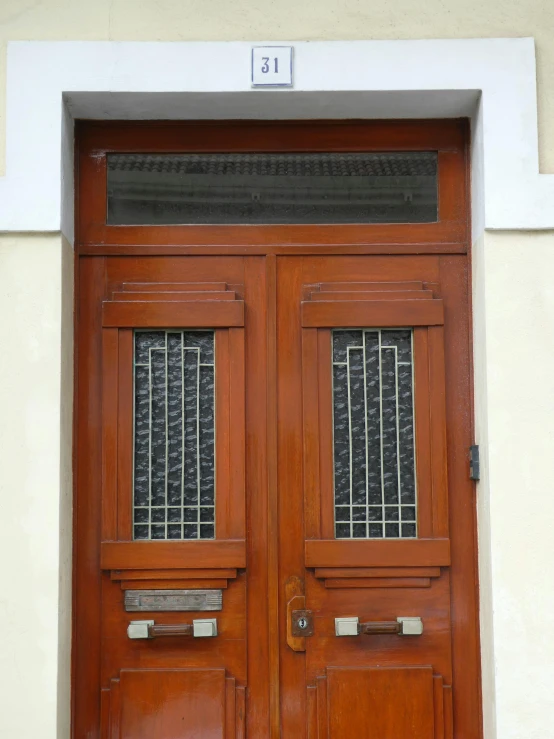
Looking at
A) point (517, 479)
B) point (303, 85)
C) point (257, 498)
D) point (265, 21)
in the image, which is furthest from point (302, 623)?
point (265, 21)

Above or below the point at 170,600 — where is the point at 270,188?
above

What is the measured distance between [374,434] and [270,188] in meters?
1.18

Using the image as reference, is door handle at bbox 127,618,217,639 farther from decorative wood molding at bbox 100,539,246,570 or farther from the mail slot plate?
decorative wood molding at bbox 100,539,246,570

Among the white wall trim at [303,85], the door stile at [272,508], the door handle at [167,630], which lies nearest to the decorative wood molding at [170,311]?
the door stile at [272,508]

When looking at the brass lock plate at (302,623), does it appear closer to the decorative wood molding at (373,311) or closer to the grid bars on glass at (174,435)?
the grid bars on glass at (174,435)

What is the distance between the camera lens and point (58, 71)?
361 centimetres

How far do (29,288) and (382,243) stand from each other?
59.6 inches

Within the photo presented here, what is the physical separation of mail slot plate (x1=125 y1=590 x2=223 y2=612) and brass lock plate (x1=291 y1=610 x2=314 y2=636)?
317mm

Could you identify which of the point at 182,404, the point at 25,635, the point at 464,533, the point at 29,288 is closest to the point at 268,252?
the point at 182,404

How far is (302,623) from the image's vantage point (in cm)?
371

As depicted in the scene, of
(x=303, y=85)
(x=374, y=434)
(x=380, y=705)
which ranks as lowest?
(x=380, y=705)

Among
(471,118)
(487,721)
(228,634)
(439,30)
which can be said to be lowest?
(487,721)

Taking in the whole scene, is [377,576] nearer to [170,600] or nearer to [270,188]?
[170,600]

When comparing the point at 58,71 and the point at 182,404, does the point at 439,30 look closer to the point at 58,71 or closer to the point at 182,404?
the point at 58,71
